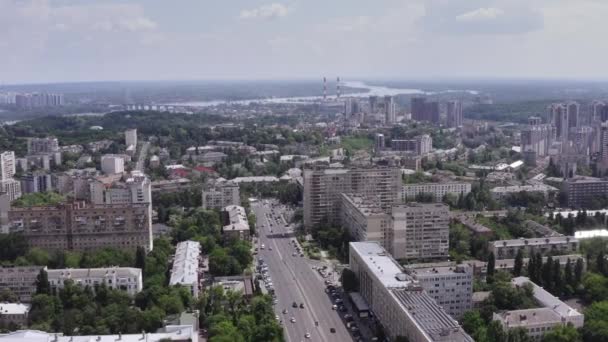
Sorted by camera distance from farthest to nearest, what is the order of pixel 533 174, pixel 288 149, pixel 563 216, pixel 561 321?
pixel 288 149
pixel 533 174
pixel 563 216
pixel 561 321

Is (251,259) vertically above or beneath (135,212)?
beneath

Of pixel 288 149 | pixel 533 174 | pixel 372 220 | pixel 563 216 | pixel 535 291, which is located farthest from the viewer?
pixel 288 149

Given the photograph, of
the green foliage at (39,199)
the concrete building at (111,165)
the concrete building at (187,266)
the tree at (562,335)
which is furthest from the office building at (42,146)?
the tree at (562,335)

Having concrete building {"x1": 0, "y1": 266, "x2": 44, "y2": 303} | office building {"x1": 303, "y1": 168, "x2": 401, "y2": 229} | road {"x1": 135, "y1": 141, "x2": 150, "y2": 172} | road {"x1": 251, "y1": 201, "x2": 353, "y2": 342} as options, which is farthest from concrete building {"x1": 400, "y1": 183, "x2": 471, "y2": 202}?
concrete building {"x1": 0, "y1": 266, "x2": 44, "y2": 303}

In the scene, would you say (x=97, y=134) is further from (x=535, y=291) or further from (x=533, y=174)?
(x=535, y=291)

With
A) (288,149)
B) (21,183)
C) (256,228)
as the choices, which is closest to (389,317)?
(256,228)

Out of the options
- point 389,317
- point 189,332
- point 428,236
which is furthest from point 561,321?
point 189,332

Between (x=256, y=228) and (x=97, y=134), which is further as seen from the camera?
(x=97, y=134)

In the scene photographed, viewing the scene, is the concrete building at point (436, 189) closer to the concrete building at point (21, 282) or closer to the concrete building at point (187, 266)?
the concrete building at point (187, 266)

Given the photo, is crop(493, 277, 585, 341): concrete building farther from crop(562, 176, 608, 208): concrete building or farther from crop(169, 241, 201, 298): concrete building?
crop(562, 176, 608, 208): concrete building
